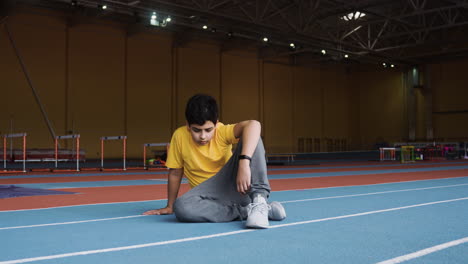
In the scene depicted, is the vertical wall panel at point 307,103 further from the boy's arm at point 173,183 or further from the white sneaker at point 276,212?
the white sneaker at point 276,212

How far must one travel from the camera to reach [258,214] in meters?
3.48

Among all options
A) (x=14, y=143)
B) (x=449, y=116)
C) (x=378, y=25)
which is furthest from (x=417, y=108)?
(x=14, y=143)

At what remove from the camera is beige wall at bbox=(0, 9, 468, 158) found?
69.2ft

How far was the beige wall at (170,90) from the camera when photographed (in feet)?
69.2

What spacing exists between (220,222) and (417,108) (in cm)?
2947

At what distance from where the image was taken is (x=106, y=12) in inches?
856

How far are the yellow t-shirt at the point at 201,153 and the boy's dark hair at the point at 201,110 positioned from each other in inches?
10.5

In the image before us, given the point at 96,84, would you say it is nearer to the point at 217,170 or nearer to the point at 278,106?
the point at 278,106

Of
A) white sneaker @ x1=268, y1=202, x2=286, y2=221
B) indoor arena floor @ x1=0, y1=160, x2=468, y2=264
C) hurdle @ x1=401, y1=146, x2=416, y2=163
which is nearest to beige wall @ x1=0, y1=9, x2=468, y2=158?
hurdle @ x1=401, y1=146, x2=416, y2=163

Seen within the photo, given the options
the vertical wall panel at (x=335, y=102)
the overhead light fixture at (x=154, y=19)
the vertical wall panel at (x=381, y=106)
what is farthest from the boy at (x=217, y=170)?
the vertical wall panel at (x=381, y=106)

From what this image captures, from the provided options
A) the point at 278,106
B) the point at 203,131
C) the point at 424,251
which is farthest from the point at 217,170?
the point at 278,106

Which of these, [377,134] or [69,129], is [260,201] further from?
[377,134]

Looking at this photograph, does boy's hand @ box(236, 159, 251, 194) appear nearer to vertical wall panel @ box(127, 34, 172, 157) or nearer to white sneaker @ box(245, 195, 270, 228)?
white sneaker @ box(245, 195, 270, 228)

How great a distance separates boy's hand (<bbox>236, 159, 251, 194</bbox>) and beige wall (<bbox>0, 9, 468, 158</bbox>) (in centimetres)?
1893
